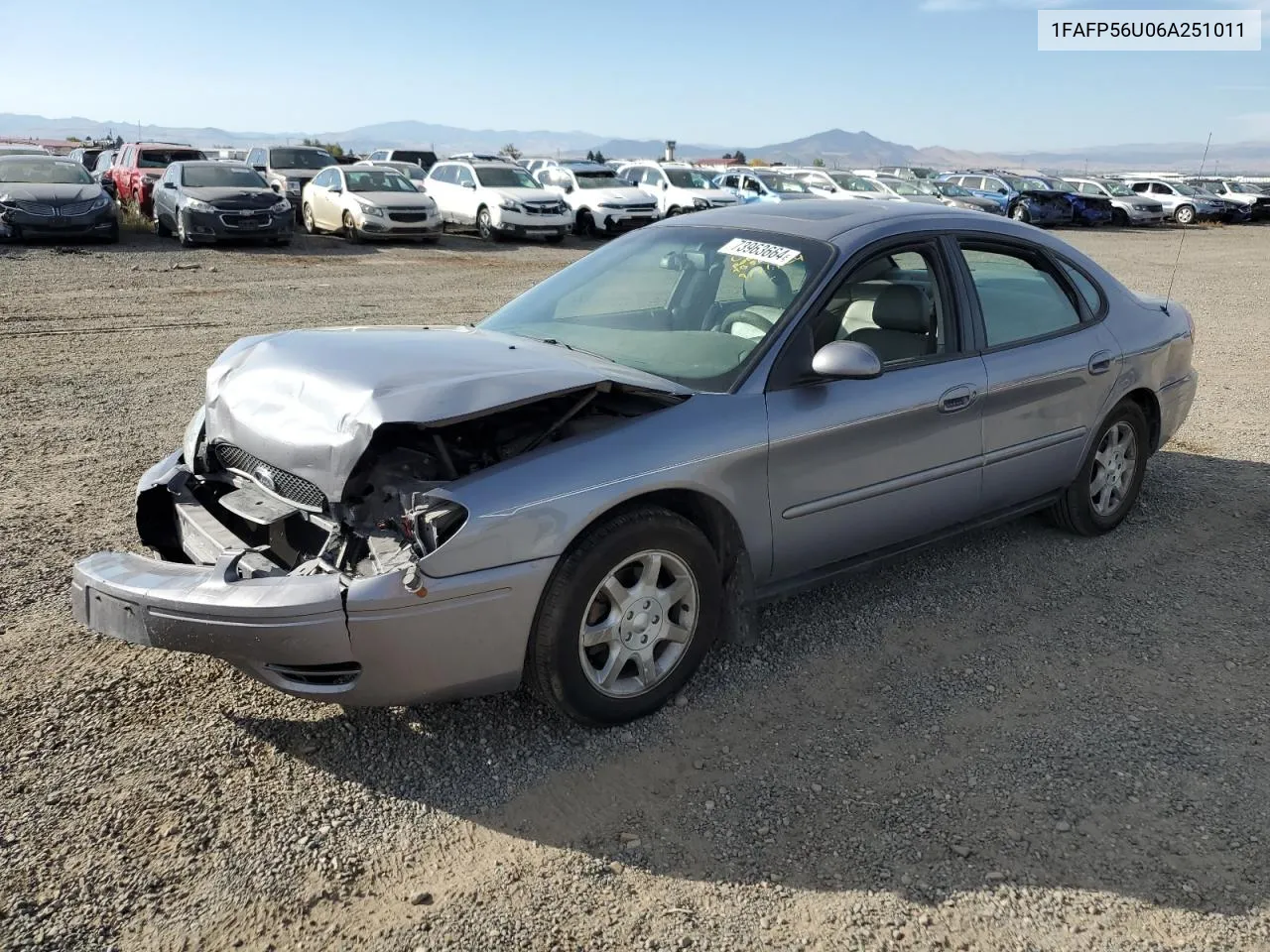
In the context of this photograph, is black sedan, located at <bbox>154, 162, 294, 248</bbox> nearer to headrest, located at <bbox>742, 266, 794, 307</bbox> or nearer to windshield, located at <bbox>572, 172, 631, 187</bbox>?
windshield, located at <bbox>572, 172, 631, 187</bbox>

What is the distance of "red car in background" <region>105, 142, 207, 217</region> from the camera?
Result: 21.0m

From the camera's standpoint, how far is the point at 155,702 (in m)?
3.42

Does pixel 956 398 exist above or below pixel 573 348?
below

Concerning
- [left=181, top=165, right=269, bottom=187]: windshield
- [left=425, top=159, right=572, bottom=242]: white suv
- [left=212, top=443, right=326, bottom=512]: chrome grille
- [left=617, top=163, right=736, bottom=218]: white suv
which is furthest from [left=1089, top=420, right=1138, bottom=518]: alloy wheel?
[left=617, top=163, right=736, bottom=218]: white suv

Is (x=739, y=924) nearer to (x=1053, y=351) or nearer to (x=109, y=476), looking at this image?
(x=1053, y=351)

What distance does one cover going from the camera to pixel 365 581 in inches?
112

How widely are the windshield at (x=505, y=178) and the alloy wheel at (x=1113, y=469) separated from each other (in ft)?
60.0

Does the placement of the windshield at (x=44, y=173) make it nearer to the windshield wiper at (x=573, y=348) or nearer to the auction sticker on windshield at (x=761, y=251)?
the windshield wiper at (x=573, y=348)

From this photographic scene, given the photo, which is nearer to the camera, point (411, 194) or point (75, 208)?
point (75, 208)

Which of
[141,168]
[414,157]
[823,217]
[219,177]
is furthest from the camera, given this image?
[414,157]

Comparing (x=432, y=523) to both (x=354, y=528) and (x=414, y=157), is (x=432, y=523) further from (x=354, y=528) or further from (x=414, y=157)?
(x=414, y=157)

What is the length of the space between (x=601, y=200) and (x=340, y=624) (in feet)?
69.9

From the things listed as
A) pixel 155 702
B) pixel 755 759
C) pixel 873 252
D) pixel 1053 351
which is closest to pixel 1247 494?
pixel 1053 351

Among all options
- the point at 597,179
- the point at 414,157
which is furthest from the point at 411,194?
the point at 414,157
